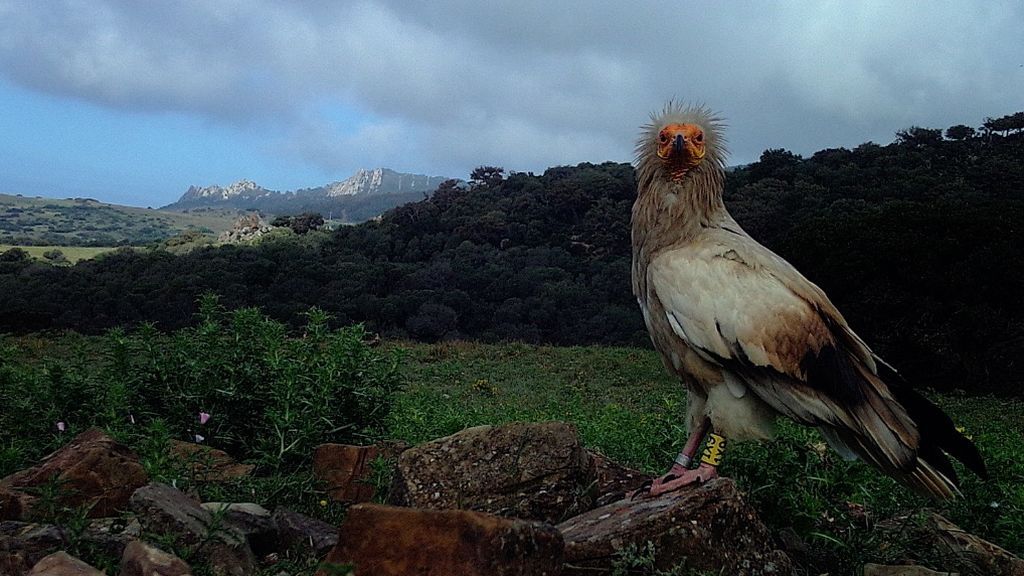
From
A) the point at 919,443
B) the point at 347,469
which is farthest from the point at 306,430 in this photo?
the point at 919,443

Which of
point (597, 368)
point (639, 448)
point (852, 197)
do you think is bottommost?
point (597, 368)

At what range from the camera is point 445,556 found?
8.85ft

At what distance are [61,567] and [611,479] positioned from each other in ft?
9.55

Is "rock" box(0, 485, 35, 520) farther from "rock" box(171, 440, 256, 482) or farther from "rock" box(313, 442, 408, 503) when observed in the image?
"rock" box(313, 442, 408, 503)

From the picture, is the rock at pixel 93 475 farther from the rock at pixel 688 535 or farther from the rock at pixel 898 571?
the rock at pixel 898 571

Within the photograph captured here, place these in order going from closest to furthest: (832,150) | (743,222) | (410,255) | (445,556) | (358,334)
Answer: (445,556) → (358,334) → (743,222) → (832,150) → (410,255)

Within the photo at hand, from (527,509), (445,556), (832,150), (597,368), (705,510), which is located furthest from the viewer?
(832,150)

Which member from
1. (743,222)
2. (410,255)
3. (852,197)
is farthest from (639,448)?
(410,255)

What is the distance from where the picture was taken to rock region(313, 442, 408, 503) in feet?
15.3

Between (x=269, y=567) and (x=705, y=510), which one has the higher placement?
(x=705, y=510)

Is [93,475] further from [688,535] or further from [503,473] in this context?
[688,535]

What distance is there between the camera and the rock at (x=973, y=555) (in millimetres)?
3639

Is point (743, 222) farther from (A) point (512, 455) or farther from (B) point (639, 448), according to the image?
(A) point (512, 455)

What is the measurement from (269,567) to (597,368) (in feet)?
58.9
